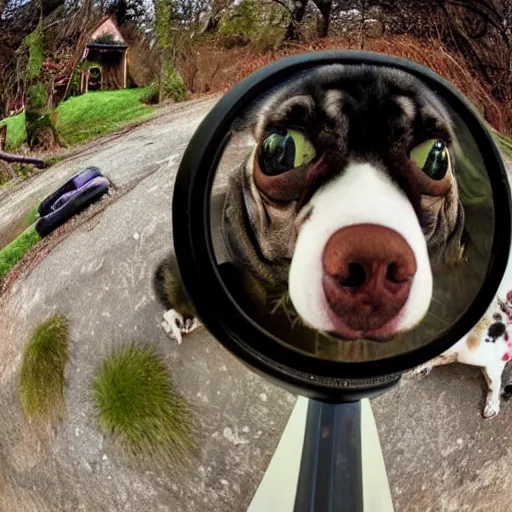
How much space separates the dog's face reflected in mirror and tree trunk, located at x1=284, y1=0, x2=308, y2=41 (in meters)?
0.33

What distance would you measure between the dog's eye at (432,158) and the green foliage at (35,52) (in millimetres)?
751

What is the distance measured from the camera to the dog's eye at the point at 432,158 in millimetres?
919

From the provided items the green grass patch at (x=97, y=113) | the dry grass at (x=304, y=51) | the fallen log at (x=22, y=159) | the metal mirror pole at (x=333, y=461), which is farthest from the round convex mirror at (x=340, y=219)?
the fallen log at (x=22, y=159)

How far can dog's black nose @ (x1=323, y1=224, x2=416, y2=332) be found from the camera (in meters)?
0.83

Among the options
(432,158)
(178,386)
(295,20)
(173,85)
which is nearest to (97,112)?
(173,85)

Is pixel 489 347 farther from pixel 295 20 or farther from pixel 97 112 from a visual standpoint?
pixel 97 112

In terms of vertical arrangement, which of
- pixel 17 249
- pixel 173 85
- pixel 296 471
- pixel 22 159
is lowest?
pixel 296 471

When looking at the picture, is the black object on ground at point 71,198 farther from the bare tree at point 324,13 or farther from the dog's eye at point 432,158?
the dog's eye at point 432,158

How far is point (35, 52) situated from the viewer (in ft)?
4.58

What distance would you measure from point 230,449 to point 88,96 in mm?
630

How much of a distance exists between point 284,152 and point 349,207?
0.11 meters

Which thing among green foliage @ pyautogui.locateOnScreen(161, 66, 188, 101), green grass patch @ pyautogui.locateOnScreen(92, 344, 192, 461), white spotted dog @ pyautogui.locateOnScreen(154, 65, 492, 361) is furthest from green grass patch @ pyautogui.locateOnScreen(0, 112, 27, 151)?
white spotted dog @ pyautogui.locateOnScreen(154, 65, 492, 361)

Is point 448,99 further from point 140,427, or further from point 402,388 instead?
point 140,427

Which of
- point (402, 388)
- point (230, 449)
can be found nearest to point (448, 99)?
point (402, 388)
